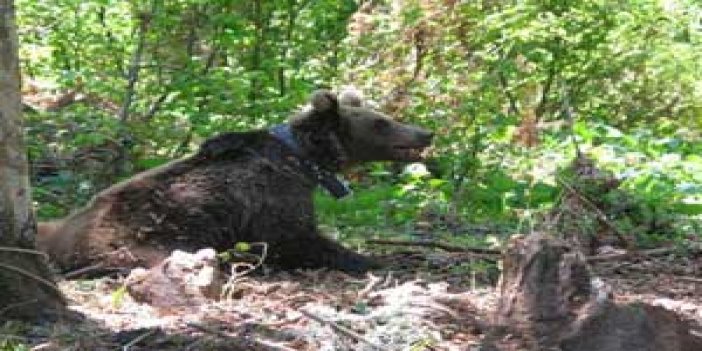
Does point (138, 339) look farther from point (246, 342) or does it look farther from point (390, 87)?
point (390, 87)

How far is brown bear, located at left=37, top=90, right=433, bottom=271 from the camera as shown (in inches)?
224

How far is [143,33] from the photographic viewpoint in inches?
428

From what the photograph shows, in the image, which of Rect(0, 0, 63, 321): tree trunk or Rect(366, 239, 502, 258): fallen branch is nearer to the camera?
Rect(0, 0, 63, 321): tree trunk

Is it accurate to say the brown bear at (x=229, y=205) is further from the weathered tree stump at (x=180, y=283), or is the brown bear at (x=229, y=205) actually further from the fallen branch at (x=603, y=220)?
the fallen branch at (x=603, y=220)

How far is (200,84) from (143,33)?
112 centimetres

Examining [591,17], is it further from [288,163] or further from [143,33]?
[288,163]

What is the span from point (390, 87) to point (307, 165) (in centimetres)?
499

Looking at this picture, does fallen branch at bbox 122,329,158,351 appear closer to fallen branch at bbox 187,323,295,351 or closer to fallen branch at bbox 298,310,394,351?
fallen branch at bbox 187,323,295,351

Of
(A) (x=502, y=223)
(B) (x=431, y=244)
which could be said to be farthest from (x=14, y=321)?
(A) (x=502, y=223)

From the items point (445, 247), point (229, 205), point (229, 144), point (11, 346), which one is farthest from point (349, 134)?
point (11, 346)

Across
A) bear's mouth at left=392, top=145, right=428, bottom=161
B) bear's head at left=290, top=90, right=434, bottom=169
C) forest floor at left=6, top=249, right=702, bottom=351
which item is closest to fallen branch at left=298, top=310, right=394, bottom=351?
forest floor at left=6, top=249, right=702, bottom=351

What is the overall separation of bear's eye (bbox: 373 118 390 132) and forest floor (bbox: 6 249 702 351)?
180 centimetres

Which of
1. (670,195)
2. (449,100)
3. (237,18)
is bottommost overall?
(670,195)

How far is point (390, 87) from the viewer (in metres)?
11.5
